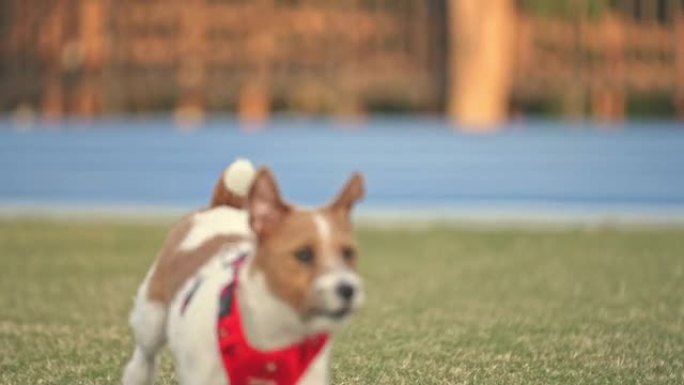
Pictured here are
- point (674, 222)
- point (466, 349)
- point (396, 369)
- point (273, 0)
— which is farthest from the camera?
point (273, 0)

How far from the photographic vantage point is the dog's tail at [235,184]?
544cm

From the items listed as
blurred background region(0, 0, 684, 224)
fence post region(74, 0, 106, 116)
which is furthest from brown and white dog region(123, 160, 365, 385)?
fence post region(74, 0, 106, 116)

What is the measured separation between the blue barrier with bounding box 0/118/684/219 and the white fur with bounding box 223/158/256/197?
9725 mm

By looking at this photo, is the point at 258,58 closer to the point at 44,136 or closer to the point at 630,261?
the point at 44,136

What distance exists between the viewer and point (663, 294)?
9.10 m

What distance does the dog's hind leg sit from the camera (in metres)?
5.27

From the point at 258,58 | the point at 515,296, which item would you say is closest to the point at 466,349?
the point at 515,296

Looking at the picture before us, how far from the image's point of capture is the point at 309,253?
4.39m

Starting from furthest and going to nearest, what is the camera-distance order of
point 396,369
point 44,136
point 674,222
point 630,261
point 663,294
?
point 44,136, point 674,222, point 630,261, point 663,294, point 396,369

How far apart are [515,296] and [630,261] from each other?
2125mm

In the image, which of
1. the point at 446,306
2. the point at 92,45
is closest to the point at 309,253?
the point at 446,306

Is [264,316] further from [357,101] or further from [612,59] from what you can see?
[612,59]

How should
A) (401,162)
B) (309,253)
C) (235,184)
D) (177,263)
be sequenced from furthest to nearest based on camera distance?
1. (401,162)
2. (235,184)
3. (177,263)
4. (309,253)

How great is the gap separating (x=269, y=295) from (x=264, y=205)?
0.28 meters
